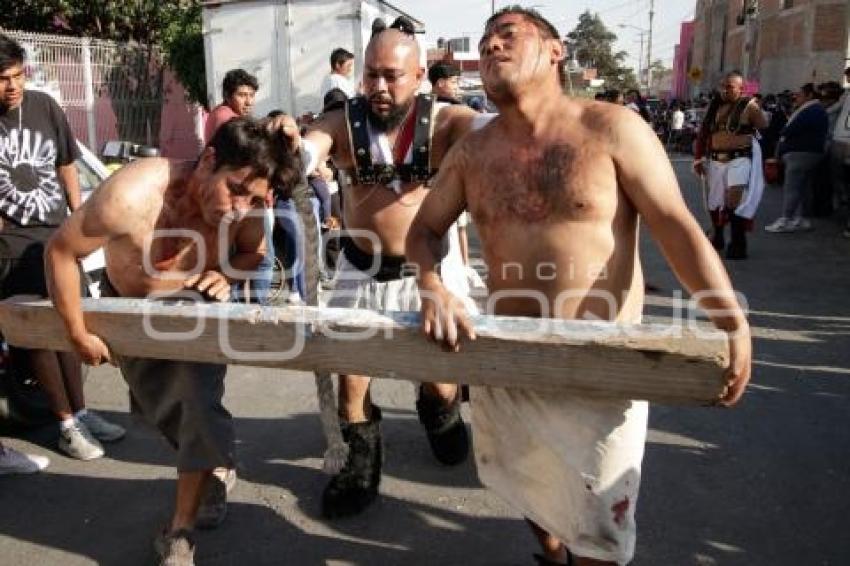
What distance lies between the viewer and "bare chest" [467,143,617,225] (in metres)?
1.96

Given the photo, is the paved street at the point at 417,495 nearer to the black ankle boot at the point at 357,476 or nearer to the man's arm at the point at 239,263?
the black ankle boot at the point at 357,476

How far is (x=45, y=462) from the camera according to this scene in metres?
3.58

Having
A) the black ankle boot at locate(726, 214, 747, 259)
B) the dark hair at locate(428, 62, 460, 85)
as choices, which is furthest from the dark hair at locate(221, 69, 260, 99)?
the black ankle boot at locate(726, 214, 747, 259)

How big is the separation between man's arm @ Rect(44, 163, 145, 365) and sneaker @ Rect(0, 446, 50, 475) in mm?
1501

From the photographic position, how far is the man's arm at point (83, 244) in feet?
7.68

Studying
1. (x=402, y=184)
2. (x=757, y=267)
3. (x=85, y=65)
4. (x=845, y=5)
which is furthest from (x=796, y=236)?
(x=845, y=5)

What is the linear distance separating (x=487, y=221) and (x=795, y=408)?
9.20ft

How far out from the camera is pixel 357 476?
3.16 m

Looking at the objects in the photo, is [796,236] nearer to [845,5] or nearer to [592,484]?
[592,484]

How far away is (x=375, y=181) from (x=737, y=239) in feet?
19.7

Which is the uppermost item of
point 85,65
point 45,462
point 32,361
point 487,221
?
point 85,65

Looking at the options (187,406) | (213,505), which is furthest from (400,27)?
(213,505)

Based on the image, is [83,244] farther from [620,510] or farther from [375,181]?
[620,510]

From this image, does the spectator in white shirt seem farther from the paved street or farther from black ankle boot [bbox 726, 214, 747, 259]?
black ankle boot [bbox 726, 214, 747, 259]
